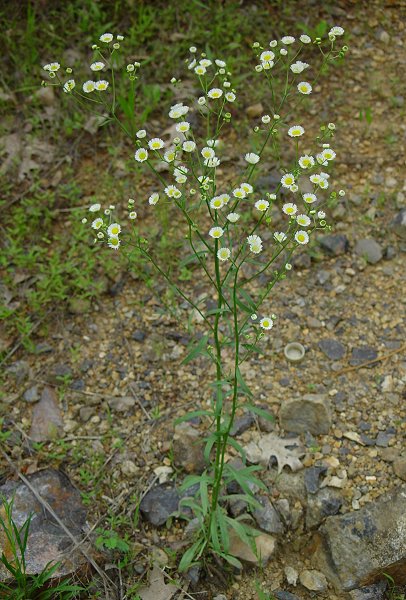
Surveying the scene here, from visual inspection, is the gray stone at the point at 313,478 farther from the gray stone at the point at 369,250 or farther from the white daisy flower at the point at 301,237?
the gray stone at the point at 369,250

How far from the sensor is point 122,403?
3.24 m

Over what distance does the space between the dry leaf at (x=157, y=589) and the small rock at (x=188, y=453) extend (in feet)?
1.57

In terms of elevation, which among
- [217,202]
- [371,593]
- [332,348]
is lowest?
[371,593]

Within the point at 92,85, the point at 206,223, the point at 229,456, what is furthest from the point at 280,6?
the point at 229,456

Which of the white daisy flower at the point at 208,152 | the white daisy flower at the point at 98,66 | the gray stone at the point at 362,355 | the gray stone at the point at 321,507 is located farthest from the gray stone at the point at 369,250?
the white daisy flower at the point at 98,66

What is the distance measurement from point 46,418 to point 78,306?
0.67 meters

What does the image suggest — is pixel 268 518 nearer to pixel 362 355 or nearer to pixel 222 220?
pixel 362 355

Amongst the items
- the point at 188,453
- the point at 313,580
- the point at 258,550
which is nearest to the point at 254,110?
the point at 188,453

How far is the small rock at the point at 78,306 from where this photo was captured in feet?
11.7

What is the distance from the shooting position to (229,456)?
9.97 ft

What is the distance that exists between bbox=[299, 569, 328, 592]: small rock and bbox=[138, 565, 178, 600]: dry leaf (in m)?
0.53

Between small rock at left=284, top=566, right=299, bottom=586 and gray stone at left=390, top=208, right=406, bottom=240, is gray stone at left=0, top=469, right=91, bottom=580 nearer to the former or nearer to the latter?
small rock at left=284, top=566, right=299, bottom=586

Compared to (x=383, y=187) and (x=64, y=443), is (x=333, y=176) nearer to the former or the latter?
(x=383, y=187)

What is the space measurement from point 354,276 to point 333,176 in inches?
29.2
